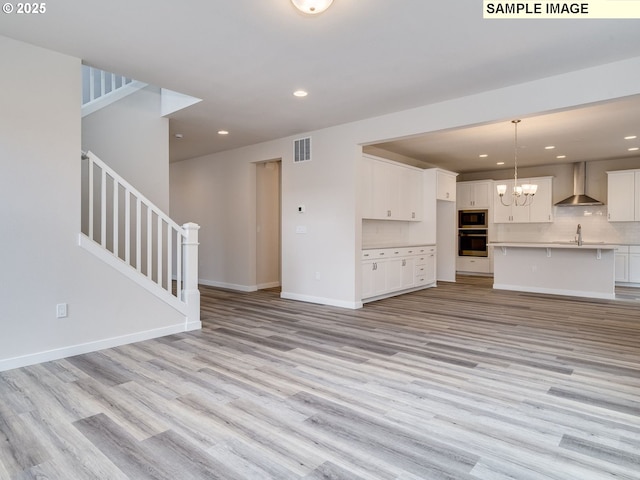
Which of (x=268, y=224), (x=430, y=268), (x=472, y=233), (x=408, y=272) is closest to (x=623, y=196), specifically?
(x=472, y=233)

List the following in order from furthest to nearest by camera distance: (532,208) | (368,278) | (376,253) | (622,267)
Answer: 1. (532,208)
2. (622,267)
3. (376,253)
4. (368,278)

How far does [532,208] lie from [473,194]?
1.40 meters

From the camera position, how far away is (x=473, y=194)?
9.67 meters

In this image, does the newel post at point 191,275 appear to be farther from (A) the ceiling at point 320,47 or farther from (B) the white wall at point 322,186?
(B) the white wall at point 322,186

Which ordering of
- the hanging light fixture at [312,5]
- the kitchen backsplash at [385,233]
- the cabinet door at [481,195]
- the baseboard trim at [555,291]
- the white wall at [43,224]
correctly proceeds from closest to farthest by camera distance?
1. the hanging light fixture at [312,5]
2. the white wall at [43,224]
3. the baseboard trim at [555,291]
4. the kitchen backsplash at [385,233]
5. the cabinet door at [481,195]

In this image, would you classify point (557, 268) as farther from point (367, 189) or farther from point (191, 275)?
point (191, 275)

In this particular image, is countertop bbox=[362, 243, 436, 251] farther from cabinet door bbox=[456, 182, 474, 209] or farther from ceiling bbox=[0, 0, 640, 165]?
cabinet door bbox=[456, 182, 474, 209]

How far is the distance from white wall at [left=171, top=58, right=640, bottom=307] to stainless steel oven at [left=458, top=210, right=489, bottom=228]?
17.5ft

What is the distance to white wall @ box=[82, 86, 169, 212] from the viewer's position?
15.5 feet

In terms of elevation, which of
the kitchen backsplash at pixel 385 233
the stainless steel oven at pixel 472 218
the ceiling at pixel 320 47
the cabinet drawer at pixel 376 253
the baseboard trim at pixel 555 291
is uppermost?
the ceiling at pixel 320 47

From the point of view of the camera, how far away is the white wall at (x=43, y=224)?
10.2ft

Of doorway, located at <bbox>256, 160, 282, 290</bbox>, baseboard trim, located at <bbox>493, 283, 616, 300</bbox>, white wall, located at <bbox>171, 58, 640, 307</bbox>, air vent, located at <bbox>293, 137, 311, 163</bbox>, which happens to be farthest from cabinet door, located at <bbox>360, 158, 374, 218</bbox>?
baseboard trim, located at <bbox>493, 283, 616, 300</bbox>

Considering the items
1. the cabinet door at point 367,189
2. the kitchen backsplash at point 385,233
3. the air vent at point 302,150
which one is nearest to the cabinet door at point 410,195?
the kitchen backsplash at point 385,233

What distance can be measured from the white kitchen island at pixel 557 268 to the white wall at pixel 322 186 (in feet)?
12.1
